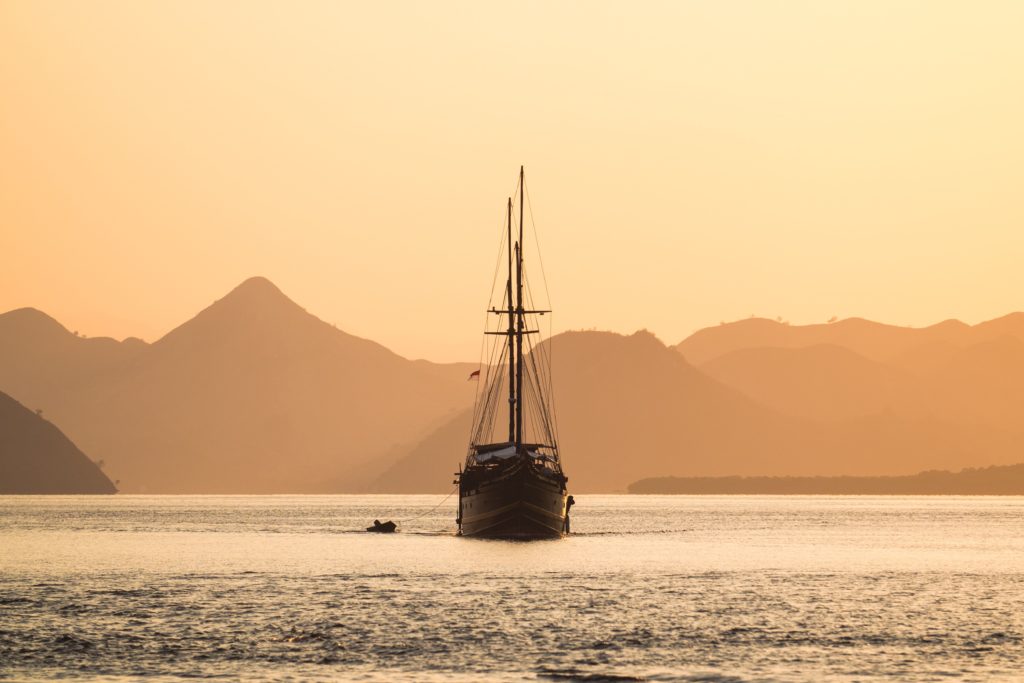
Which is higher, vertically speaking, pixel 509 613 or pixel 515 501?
pixel 515 501

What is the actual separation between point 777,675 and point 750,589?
3191cm

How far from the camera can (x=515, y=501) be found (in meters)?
110

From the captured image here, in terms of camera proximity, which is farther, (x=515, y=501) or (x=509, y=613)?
(x=515, y=501)

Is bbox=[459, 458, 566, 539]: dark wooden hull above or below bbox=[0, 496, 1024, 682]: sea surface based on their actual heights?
above

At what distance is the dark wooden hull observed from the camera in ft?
359

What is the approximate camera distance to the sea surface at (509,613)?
49625mm

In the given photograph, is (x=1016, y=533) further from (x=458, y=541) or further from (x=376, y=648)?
(x=376, y=648)

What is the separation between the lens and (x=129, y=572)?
298ft

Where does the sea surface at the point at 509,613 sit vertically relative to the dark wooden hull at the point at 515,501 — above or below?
below

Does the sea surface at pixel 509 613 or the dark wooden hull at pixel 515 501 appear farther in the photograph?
the dark wooden hull at pixel 515 501

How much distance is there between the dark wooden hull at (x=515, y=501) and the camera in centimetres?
10931

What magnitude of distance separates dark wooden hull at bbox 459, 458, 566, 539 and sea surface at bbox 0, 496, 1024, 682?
197 centimetres

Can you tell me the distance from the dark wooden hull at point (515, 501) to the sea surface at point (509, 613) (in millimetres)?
1970

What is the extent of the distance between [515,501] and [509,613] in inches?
1740
